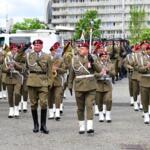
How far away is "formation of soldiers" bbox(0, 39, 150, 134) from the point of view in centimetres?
1277

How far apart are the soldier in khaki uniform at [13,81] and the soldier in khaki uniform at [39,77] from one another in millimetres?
2406

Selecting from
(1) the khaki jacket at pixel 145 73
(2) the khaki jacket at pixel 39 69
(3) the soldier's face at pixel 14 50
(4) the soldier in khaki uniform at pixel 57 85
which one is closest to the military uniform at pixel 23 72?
(3) the soldier's face at pixel 14 50

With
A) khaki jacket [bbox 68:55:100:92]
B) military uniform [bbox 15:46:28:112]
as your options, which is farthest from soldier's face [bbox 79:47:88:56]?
military uniform [bbox 15:46:28:112]

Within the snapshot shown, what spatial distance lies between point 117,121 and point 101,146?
3688 mm

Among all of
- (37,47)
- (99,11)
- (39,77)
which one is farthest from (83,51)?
(99,11)

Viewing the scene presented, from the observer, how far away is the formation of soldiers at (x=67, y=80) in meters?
12.8

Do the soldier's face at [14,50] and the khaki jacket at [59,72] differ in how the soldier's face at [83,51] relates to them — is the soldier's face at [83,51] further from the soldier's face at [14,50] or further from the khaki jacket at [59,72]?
the soldier's face at [14,50]

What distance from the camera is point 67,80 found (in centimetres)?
1550

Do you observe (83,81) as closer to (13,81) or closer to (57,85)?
(57,85)

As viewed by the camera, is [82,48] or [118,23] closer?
[82,48]

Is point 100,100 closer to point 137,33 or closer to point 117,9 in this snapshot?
point 137,33

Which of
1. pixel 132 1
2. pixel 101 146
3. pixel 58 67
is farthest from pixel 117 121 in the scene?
pixel 132 1

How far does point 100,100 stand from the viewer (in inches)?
591

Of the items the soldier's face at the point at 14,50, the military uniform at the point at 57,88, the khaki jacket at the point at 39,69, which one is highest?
the soldier's face at the point at 14,50
